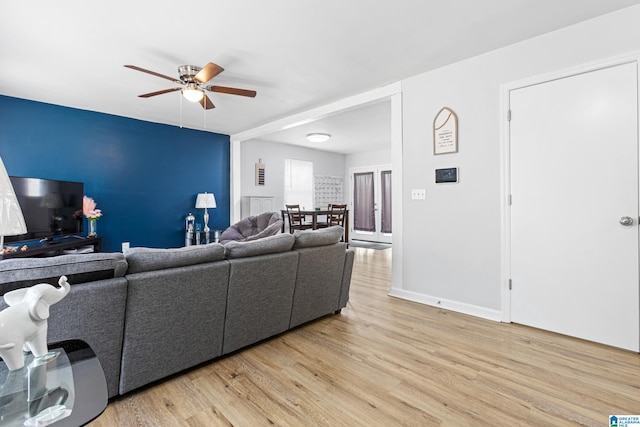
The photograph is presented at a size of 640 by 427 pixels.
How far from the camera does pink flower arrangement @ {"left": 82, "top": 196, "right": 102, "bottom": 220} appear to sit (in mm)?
4398

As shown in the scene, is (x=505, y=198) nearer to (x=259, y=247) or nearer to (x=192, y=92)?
(x=259, y=247)

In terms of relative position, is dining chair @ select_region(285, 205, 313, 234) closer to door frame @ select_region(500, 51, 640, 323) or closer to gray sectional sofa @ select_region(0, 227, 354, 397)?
gray sectional sofa @ select_region(0, 227, 354, 397)

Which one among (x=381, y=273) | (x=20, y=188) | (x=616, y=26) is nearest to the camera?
(x=616, y=26)

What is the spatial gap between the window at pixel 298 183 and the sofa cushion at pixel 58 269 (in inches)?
231

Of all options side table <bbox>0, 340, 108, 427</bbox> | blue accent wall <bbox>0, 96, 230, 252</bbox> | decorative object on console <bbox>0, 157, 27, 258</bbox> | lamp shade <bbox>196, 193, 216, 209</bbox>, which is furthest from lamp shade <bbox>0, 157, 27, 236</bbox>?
lamp shade <bbox>196, 193, 216, 209</bbox>

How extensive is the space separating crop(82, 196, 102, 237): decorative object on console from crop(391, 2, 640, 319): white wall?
4.38m

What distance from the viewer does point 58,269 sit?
142 cm

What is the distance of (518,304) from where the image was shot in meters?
2.69

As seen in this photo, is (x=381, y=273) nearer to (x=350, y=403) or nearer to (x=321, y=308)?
(x=321, y=308)

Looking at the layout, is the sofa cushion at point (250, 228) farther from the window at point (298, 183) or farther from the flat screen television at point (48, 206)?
the window at point (298, 183)

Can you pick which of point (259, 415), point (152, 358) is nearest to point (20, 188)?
point (152, 358)

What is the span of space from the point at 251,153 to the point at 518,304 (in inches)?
221

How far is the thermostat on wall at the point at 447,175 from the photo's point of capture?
305 centimetres

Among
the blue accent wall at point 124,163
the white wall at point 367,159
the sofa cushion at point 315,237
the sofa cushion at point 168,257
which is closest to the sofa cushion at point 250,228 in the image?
the blue accent wall at point 124,163
